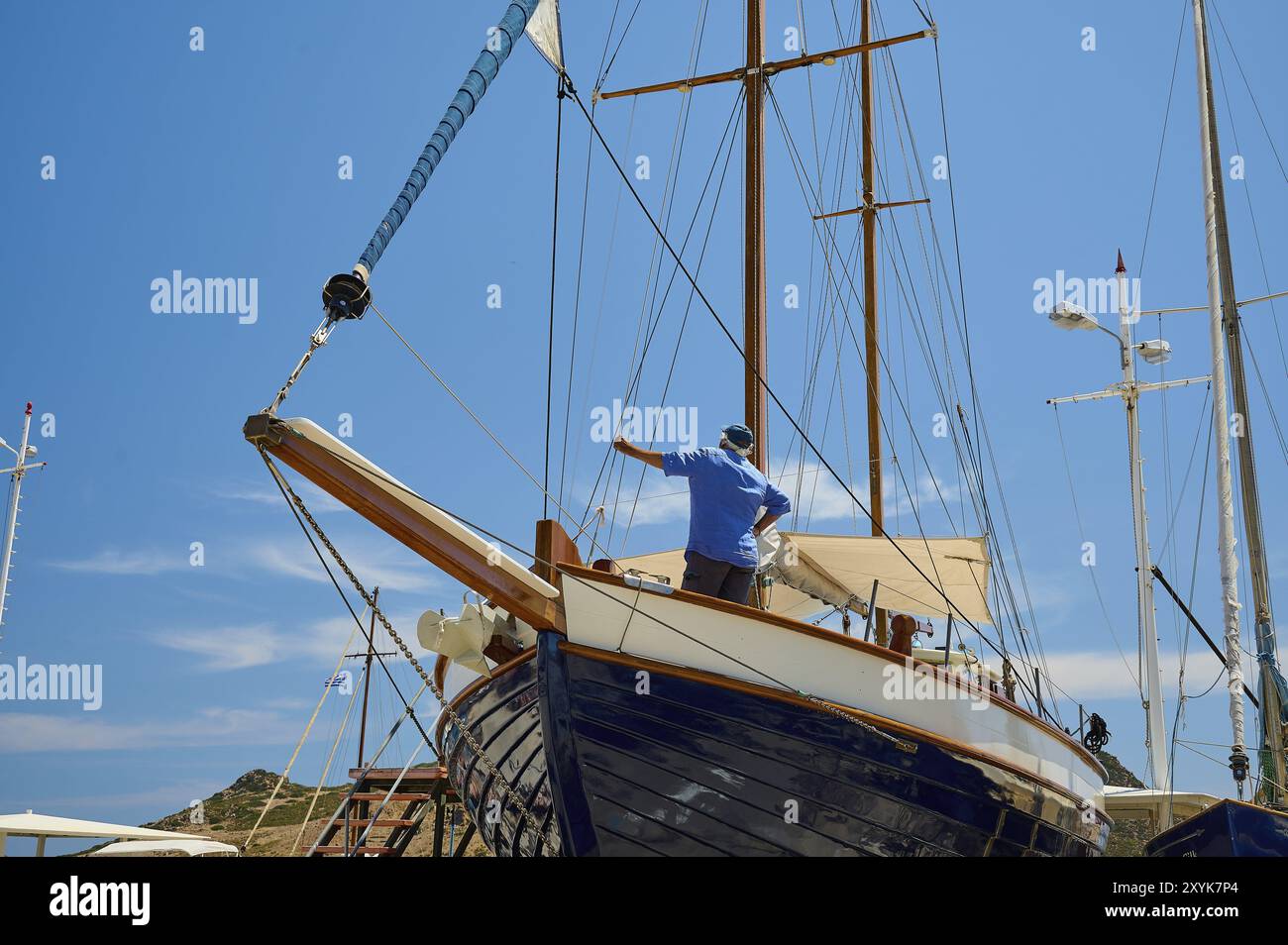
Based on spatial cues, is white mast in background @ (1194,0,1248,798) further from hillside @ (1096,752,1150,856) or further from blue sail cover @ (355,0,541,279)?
blue sail cover @ (355,0,541,279)

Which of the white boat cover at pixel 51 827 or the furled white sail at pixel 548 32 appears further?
the white boat cover at pixel 51 827

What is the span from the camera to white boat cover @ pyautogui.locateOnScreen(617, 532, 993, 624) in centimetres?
1041

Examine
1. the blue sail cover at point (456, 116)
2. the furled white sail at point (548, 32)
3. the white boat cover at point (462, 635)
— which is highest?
the furled white sail at point (548, 32)

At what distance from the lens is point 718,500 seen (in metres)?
6.98

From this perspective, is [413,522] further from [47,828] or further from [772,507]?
[47,828]

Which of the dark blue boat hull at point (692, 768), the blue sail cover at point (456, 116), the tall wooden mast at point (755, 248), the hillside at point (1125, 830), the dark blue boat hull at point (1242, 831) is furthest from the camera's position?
the hillside at point (1125, 830)

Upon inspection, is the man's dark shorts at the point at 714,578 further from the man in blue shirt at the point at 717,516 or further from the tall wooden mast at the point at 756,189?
the tall wooden mast at the point at 756,189

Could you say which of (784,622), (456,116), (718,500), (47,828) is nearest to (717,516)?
(718,500)

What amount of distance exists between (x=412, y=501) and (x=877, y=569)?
608 centimetres

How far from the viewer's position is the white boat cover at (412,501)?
576 cm

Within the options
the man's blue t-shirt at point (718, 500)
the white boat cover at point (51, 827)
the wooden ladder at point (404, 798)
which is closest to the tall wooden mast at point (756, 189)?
the man's blue t-shirt at point (718, 500)

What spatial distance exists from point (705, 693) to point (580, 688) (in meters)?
0.73

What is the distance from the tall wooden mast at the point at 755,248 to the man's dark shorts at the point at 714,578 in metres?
2.62
